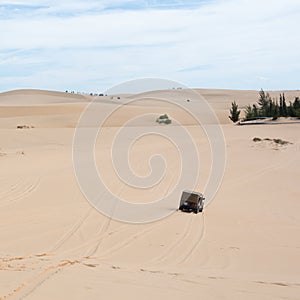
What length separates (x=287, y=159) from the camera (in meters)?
26.9

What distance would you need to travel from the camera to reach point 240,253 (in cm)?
990

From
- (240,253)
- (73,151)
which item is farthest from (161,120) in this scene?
(240,253)

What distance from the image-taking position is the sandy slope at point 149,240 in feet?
22.7

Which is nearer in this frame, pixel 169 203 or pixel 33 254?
pixel 33 254

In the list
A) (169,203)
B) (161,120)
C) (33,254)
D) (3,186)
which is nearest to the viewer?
(33,254)

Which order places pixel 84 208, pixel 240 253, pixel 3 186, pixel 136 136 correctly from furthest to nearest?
1. pixel 136 136
2. pixel 3 186
3. pixel 84 208
4. pixel 240 253

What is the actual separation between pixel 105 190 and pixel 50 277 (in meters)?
10.8

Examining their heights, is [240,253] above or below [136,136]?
below

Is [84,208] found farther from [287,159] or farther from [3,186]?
[287,159]

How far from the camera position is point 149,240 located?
1074 centimetres

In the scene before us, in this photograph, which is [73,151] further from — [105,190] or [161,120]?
[161,120]

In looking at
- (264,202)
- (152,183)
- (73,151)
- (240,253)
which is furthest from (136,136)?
(240,253)

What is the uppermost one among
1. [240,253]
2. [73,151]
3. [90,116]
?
[90,116]

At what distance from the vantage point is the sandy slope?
22.7ft
